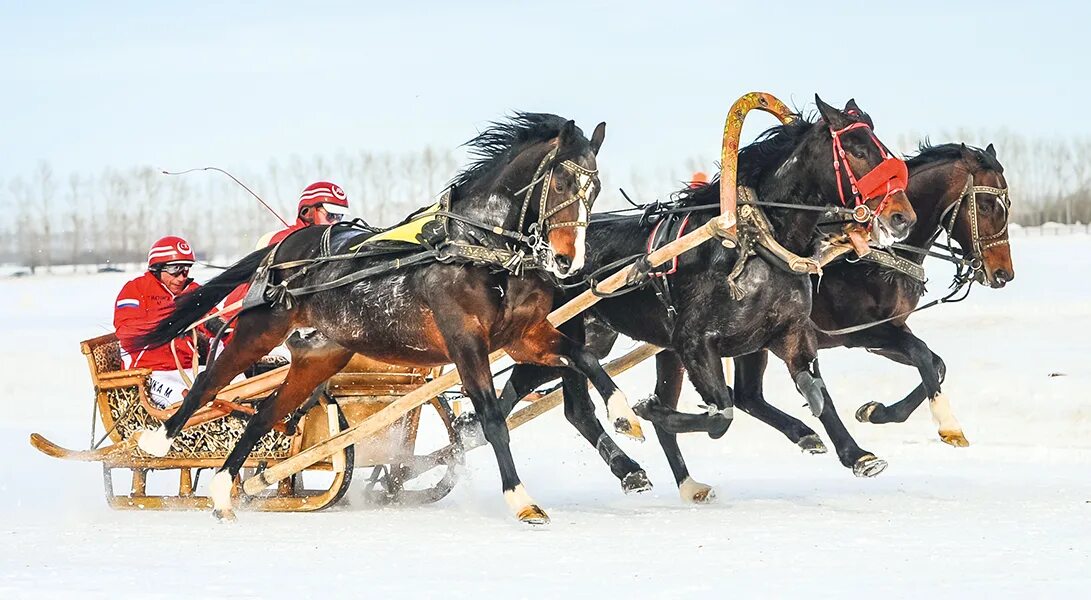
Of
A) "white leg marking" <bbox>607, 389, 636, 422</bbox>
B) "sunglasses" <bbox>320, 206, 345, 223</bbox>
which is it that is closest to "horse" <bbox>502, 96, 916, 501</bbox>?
"white leg marking" <bbox>607, 389, 636, 422</bbox>

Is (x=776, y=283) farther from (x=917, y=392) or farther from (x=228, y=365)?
(x=228, y=365)

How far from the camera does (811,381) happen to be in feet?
26.7

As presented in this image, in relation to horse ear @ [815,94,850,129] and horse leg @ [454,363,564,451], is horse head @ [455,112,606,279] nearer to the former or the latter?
horse ear @ [815,94,850,129]

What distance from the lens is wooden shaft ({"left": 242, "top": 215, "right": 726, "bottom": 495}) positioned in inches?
318

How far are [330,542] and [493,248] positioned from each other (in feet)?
5.65

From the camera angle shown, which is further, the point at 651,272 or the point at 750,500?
the point at 750,500

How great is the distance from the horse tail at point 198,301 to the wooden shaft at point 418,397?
1.06 metres

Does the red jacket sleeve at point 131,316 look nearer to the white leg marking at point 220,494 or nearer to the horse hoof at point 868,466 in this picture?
the white leg marking at point 220,494

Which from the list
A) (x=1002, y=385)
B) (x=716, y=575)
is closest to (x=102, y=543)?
(x=716, y=575)

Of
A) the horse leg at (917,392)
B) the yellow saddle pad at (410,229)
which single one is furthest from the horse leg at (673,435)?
the yellow saddle pad at (410,229)

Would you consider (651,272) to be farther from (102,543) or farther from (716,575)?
(102,543)

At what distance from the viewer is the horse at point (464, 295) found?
25.2ft

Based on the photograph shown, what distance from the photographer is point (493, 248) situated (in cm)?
777

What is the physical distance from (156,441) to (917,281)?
471 centimetres
